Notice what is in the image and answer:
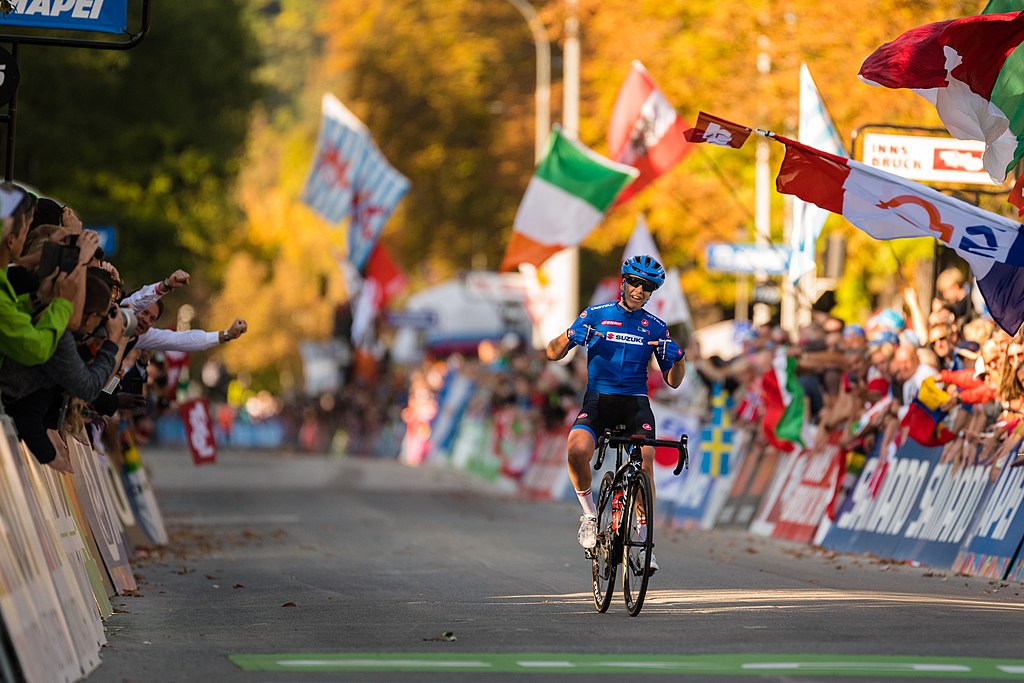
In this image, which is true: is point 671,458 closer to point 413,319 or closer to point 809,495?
point 809,495

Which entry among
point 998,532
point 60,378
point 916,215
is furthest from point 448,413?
point 60,378

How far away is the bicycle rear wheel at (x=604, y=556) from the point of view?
12.0 m

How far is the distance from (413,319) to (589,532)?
3768cm

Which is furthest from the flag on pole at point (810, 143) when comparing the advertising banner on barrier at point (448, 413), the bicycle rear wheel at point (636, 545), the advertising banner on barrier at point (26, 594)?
the advertising banner on barrier at point (448, 413)

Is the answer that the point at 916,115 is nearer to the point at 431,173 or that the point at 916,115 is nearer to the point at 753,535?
the point at 753,535

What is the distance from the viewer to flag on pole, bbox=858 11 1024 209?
45.8 ft

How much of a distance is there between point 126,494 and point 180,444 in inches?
1778

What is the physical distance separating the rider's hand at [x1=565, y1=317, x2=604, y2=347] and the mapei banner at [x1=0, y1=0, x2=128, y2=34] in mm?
3618

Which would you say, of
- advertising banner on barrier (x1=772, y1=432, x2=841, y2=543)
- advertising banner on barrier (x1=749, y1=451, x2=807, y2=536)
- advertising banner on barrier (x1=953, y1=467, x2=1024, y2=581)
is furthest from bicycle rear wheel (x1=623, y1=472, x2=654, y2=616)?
advertising banner on barrier (x1=749, y1=451, x2=807, y2=536)

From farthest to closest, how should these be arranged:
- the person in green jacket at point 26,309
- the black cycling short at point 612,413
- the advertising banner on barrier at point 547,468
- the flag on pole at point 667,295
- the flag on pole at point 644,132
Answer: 1. the advertising banner on barrier at point 547,468
2. the flag on pole at point 667,295
3. the flag on pole at point 644,132
4. the black cycling short at point 612,413
5. the person in green jacket at point 26,309

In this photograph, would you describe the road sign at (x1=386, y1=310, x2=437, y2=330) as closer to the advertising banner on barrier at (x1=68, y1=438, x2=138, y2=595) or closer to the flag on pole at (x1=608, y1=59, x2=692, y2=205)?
the flag on pole at (x1=608, y1=59, x2=692, y2=205)

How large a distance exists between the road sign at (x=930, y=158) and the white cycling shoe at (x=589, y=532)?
6.76 metres

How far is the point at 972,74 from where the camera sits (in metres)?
14.4

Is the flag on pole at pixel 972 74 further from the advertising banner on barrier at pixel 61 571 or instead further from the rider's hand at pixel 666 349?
the advertising banner on barrier at pixel 61 571
